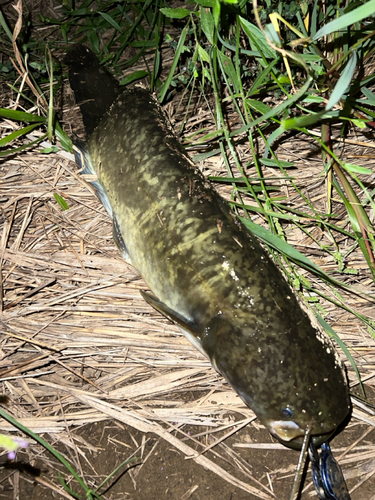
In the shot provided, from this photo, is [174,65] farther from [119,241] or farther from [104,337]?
[104,337]

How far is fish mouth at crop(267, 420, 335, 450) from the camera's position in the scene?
205 centimetres

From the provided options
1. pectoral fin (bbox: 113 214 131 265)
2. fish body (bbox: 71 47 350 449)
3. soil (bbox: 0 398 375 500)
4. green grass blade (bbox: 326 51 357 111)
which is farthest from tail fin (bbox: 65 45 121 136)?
soil (bbox: 0 398 375 500)

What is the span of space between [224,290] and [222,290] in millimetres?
10

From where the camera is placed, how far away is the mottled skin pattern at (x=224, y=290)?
6.67ft

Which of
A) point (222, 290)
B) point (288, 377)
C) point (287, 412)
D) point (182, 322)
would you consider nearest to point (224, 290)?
point (222, 290)

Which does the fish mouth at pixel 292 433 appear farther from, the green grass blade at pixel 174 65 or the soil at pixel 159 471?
the green grass blade at pixel 174 65

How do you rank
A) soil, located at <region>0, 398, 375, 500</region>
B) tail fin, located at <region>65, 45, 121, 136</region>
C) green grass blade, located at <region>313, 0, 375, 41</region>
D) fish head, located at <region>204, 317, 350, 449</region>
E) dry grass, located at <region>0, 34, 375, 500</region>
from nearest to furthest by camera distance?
green grass blade, located at <region>313, 0, 375, 41</region>, fish head, located at <region>204, 317, 350, 449</region>, soil, located at <region>0, 398, 375, 500</region>, dry grass, located at <region>0, 34, 375, 500</region>, tail fin, located at <region>65, 45, 121, 136</region>

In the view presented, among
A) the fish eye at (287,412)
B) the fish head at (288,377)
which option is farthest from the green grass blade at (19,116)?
the fish eye at (287,412)

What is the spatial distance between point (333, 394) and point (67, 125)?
102 inches

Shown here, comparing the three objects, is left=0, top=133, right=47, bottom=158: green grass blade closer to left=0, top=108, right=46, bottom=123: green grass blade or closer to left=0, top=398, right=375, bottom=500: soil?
left=0, top=108, right=46, bottom=123: green grass blade

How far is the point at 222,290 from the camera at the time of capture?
2141 millimetres

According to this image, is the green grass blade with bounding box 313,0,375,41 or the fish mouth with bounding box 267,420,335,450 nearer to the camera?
the green grass blade with bounding box 313,0,375,41

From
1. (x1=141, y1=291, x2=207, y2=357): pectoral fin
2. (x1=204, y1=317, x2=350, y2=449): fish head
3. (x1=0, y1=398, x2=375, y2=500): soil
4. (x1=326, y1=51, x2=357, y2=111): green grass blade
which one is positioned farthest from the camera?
(x1=0, y1=398, x2=375, y2=500): soil

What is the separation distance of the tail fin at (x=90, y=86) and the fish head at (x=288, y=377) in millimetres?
1680
